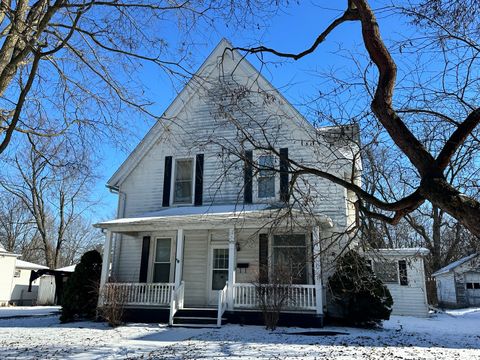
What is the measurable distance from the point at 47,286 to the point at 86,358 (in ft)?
75.0

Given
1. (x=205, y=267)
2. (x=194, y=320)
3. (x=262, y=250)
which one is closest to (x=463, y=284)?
(x=262, y=250)

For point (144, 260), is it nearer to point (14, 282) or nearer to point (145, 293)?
point (145, 293)

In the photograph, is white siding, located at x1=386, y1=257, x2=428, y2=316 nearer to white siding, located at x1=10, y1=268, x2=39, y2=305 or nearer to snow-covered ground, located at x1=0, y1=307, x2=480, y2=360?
snow-covered ground, located at x1=0, y1=307, x2=480, y2=360

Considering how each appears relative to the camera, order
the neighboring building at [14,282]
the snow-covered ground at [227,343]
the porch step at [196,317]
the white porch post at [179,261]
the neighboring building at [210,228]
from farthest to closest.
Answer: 1. the neighboring building at [14,282]
2. the white porch post at [179,261]
3. the neighboring building at [210,228]
4. the porch step at [196,317]
5. the snow-covered ground at [227,343]

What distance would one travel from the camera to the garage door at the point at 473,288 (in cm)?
2630

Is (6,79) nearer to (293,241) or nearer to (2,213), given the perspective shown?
(293,241)

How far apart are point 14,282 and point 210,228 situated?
20792 millimetres

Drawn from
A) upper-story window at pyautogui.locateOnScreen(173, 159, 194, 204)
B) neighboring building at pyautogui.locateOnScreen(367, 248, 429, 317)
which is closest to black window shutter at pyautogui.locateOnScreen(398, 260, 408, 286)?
neighboring building at pyautogui.locateOnScreen(367, 248, 429, 317)

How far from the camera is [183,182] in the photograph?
605 inches

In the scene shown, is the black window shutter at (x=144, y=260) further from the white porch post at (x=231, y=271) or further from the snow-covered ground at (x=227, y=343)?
the white porch post at (x=231, y=271)

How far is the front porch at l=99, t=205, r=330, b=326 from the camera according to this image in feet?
38.2

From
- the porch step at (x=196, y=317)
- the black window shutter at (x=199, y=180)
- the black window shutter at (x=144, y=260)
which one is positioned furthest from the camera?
the black window shutter at (x=199, y=180)

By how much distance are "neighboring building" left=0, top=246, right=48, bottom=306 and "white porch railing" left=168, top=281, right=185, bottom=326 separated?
58.0 feet

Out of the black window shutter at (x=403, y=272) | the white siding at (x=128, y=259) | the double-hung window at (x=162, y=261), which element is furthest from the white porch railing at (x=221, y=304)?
the black window shutter at (x=403, y=272)
